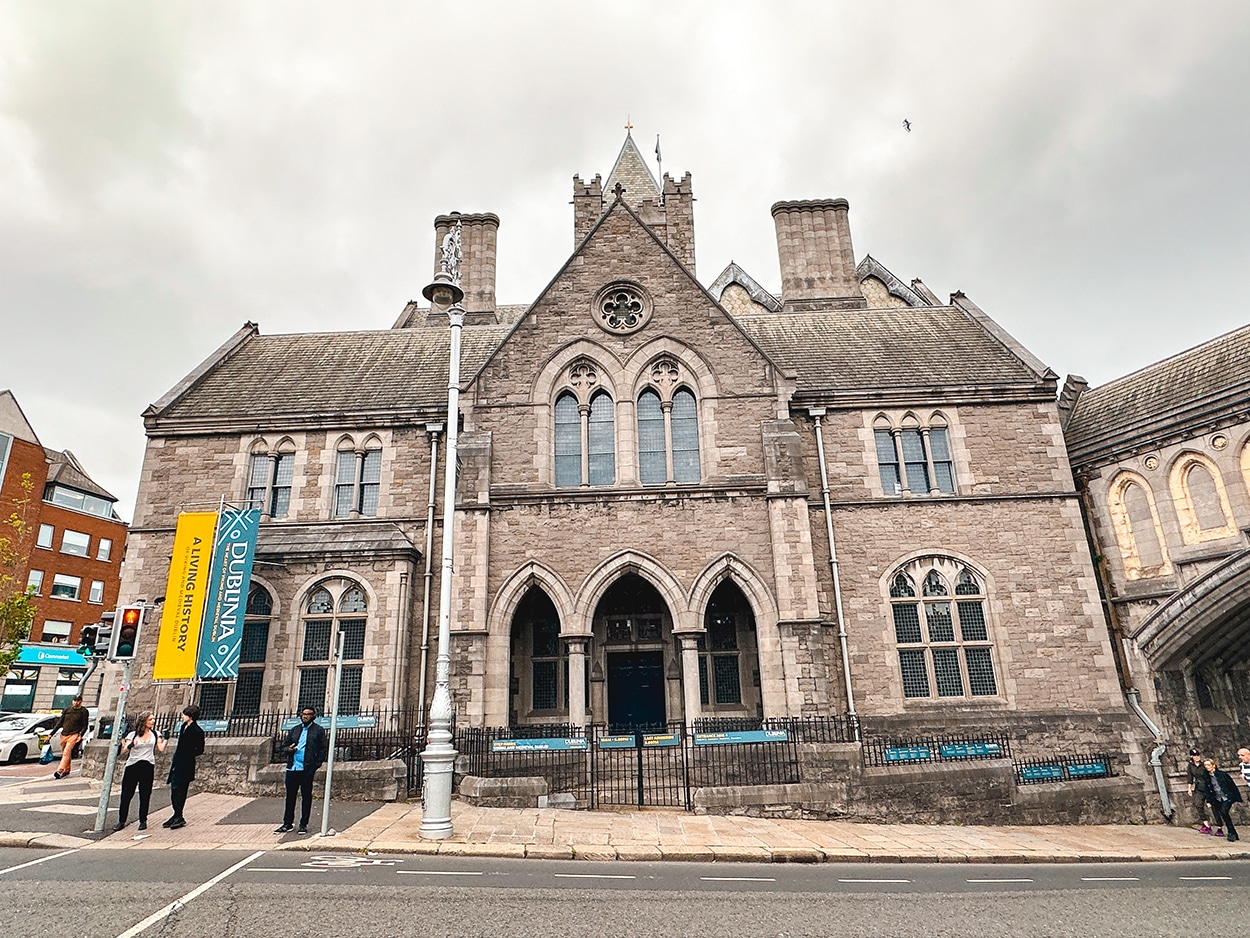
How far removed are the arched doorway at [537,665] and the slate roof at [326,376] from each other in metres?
6.32

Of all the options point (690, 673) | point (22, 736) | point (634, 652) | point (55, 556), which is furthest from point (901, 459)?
point (55, 556)

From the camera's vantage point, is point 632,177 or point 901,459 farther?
point 632,177

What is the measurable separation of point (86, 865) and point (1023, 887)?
36.8 ft

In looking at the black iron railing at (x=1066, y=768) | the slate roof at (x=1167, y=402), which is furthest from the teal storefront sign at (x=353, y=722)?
the slate roof at (x=1167, y=402)

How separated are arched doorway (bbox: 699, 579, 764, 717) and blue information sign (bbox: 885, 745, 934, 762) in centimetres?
324

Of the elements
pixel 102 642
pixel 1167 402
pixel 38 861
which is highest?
pixel 1167 402

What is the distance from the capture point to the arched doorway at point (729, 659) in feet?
59.3

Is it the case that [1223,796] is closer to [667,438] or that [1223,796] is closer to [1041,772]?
[1041,772]

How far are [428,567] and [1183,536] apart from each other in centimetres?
1888

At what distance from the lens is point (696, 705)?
16172 mm

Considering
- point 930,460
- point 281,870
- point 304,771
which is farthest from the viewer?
point 930,460

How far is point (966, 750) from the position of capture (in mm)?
15523

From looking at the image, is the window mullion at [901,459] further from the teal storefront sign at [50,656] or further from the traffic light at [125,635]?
the teal storefront sign at [50,656]

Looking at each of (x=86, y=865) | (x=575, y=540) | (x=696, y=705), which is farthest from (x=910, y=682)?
(x=86, y=865)
